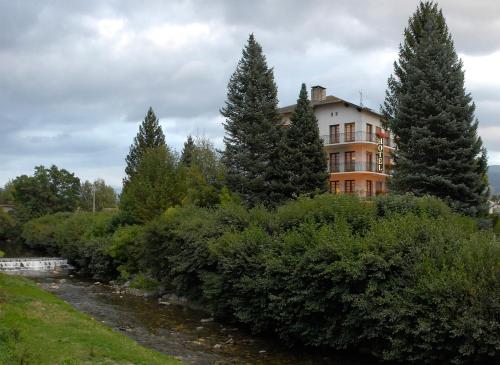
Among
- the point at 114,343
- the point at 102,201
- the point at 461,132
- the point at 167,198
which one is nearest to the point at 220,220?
the point at 114,343

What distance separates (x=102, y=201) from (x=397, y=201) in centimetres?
9089

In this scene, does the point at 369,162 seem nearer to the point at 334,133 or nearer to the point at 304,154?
the point at 334,133

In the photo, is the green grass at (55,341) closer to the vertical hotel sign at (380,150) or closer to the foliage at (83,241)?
the foliage at (83,241)

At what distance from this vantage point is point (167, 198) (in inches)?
1439

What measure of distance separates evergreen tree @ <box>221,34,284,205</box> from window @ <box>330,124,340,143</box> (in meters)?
10.8

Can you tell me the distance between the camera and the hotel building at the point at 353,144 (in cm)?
4600

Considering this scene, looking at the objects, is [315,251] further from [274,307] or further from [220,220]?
[220,220]

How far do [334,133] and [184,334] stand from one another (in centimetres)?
3363

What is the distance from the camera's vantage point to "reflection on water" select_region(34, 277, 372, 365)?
14.7 meters

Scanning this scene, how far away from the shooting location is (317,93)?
5194 cm

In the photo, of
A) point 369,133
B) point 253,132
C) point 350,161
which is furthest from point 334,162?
point 253,132

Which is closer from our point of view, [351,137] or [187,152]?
[351,137]

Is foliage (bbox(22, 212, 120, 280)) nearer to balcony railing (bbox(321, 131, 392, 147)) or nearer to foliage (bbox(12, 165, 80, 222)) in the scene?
foliage (bbox(12, 165, 80, 222))

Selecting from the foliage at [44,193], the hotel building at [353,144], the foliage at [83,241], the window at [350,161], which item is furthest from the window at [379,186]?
the foliage at [44,193]
